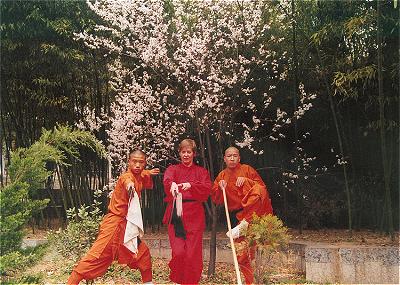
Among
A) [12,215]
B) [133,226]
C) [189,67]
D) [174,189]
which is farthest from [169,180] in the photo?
[12,215]

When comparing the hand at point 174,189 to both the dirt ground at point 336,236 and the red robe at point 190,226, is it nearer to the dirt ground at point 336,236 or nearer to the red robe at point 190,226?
the red robe at point 190,226

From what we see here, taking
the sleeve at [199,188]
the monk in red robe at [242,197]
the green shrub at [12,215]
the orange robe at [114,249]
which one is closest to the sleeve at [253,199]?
the monk in red robe at [242,197]

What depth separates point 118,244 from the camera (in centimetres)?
489

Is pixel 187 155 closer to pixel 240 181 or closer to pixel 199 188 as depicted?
pixel 199 188

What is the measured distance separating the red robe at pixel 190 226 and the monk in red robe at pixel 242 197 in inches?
8.4

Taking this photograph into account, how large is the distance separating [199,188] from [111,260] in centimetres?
112

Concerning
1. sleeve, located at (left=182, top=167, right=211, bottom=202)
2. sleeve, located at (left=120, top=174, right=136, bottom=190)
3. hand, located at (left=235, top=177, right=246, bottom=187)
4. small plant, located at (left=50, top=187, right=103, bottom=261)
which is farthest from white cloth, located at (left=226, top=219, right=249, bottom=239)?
small plant, located at (left=50, top=187, right=103, bottom=261)

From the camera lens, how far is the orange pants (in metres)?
4.71

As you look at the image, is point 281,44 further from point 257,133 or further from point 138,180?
point 138,180

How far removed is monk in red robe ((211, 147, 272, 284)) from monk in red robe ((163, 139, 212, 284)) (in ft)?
0.77

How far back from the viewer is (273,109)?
7.11 metres

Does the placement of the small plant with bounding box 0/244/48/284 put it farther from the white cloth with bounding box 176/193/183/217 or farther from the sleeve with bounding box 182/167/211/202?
the sleeve with bounding box 182/167/211/202

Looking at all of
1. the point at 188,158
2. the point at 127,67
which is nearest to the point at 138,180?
the point at 188,158

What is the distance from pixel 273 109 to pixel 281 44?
912 mm
